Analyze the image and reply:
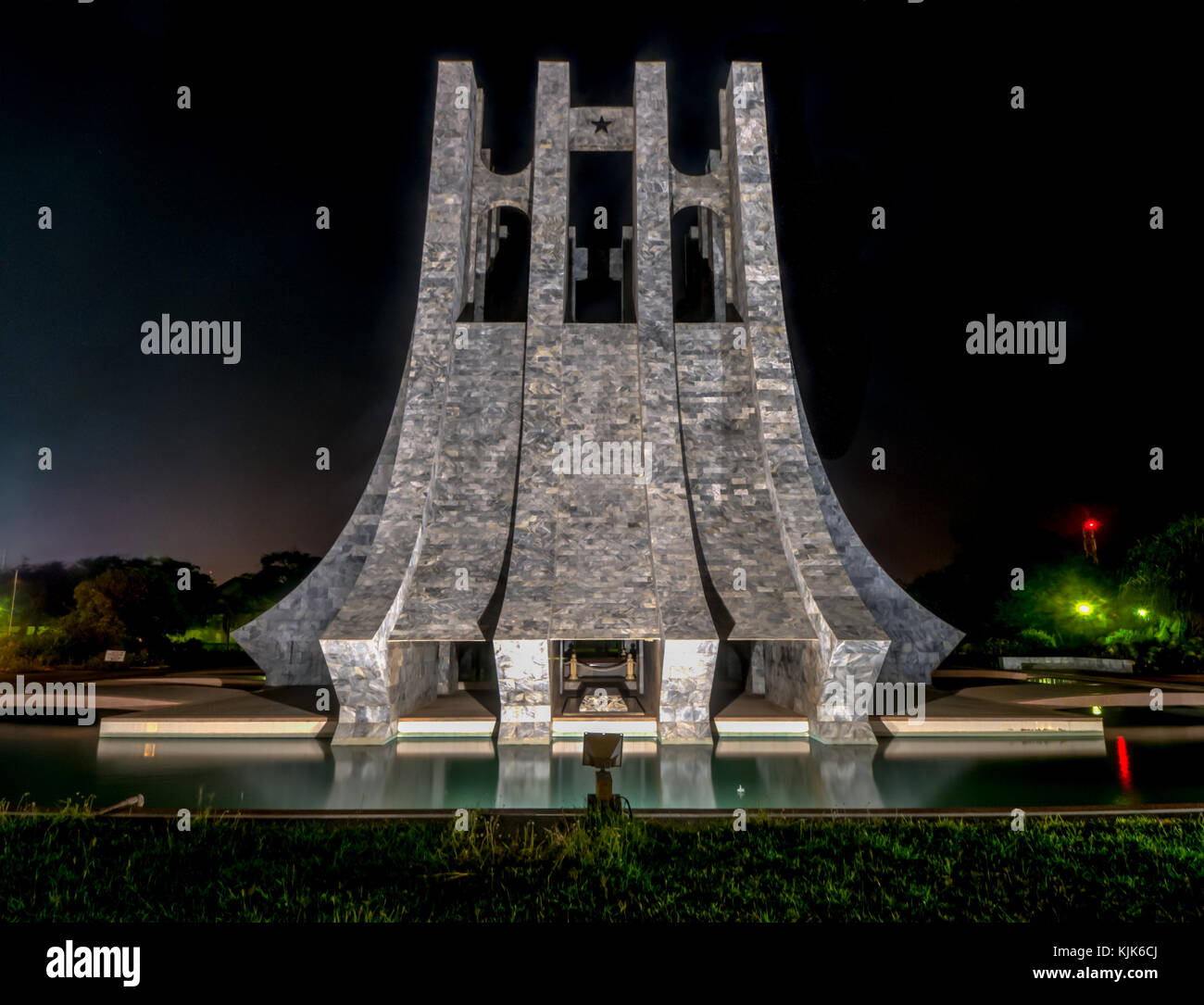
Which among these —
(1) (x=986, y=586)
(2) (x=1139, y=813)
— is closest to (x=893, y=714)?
(2) (x=1139, y=813)

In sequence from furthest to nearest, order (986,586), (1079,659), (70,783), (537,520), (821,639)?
(986,586)
(1079,659)
(537,520)
(821,639)
(70,783)

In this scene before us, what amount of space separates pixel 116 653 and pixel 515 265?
17658mm

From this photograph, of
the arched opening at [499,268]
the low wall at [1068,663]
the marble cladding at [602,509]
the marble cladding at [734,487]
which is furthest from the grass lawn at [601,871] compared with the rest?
the low wall at [1068,663]

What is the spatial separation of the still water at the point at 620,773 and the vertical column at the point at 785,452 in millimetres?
1116

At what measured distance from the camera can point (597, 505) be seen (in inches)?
583

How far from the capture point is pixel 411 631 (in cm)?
1244

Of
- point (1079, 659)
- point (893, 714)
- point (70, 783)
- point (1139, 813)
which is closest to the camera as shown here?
point (1139, 813)

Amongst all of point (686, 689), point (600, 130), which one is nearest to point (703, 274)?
point (600, 130)

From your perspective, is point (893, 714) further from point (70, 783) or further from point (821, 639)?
point (70, 783)

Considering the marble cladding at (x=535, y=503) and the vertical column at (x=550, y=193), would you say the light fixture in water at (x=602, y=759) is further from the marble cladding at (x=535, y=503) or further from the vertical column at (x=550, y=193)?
the vertical column at (x=550, y=193)

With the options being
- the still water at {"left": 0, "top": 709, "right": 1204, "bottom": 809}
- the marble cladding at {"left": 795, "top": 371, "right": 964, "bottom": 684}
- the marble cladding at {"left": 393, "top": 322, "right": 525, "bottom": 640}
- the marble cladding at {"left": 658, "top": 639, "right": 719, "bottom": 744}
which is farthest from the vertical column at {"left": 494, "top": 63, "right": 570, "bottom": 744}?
the marble cladding at {"left": 795, "top": 371, "right": 964, "bottom": 684}

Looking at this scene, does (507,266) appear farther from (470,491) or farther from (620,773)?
(620,773)

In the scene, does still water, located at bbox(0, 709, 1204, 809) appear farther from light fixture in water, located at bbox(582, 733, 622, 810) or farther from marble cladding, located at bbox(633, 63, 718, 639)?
marble cladding, located at bbox(633, 63, 718, 639)

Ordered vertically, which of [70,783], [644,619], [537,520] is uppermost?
[537,520]
